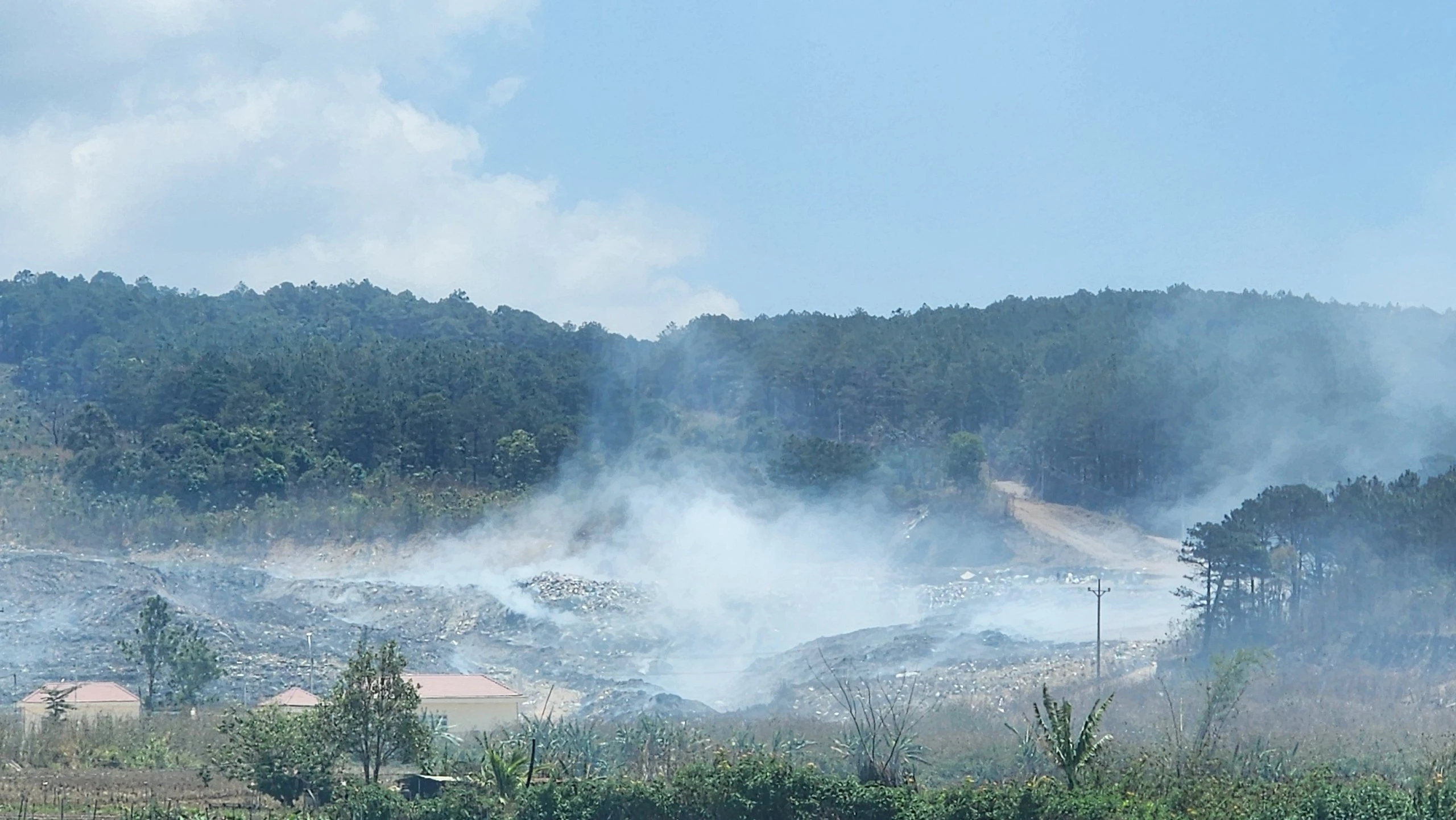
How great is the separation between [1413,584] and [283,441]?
6001cm

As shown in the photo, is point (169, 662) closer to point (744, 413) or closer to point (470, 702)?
point (470, 702)

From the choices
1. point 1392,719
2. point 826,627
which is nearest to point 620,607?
point 826,627

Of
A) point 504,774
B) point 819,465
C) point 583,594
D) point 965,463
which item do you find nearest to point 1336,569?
point 965,463

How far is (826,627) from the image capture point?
74312 millimetres

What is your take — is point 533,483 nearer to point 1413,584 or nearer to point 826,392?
point 826,392

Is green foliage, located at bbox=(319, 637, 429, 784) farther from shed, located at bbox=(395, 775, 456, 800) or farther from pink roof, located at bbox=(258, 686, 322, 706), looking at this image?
pink roof, located at bbox=(258, 686, 322, 706)

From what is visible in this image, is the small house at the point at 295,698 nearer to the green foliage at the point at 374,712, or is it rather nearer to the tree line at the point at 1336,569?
the green foliage at the point at 374,712

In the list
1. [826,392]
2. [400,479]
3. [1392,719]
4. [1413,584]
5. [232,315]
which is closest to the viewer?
[1392,719]

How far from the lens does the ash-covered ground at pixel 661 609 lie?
59.3m

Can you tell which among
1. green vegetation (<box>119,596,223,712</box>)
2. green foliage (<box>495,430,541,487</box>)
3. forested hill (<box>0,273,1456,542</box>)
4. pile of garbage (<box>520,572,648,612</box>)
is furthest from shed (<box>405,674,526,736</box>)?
green foliage (<box>495,430,541,487</box>)

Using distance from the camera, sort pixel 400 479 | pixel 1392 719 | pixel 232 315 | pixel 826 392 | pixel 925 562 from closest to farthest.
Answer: pixel 1392 719, pixel 925 562, pixel 400 479, pixel 826 392, pixel 232 315

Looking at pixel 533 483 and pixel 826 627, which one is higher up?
pixel 533 483

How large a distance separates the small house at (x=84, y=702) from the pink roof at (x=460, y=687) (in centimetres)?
818

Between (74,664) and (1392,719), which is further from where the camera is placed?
(74,664)
